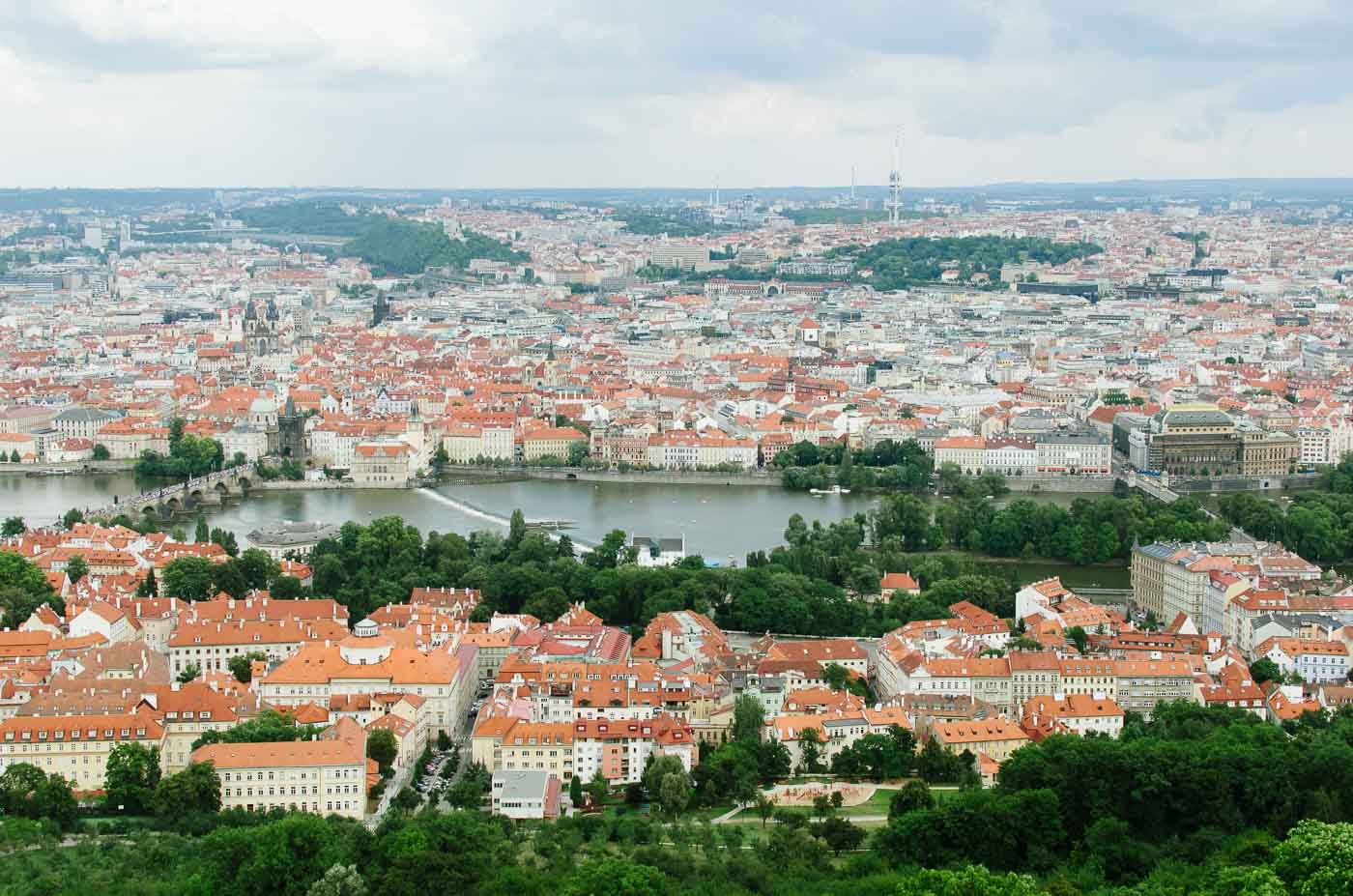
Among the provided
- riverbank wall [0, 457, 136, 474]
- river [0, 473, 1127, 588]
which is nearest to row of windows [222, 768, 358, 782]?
river [0, 473, 1127, 588]

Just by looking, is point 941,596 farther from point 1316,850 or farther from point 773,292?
point 773,292

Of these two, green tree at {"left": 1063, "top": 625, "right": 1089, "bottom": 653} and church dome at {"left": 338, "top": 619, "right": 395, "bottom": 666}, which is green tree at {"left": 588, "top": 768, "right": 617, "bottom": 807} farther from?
green tree at {"left": 1063, "top": 625, "right": 1089, "bottom": 653}

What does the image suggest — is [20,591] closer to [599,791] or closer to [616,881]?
[599,791]

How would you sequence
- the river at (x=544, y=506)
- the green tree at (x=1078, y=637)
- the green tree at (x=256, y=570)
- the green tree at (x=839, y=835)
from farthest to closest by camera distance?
the river at (x=544, y=506) < the green tree at (x=256, y=570) < the green tree at (x=1078, y=637) < the green tree at (x=839, y=835)

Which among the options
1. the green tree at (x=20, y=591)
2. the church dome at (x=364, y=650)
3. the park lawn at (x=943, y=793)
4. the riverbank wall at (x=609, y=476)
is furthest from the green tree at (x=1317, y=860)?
the riverbank wall at (x=609, y=476)

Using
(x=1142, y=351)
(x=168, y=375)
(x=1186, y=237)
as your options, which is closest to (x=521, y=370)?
(x=168, y=375)

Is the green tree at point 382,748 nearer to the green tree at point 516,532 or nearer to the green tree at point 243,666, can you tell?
the green tree at point 243,666
